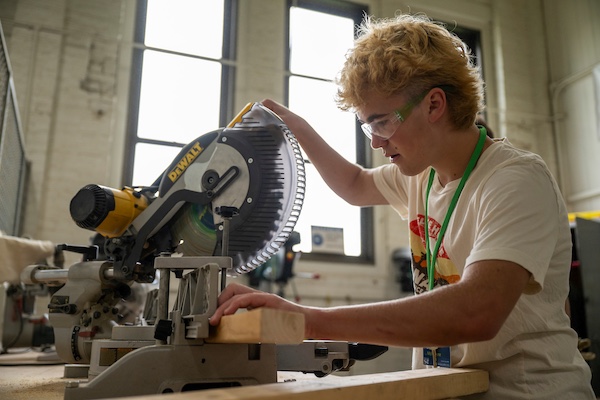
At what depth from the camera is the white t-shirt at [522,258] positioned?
921mm

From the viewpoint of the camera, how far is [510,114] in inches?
242

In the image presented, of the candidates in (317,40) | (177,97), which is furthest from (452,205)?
(317,40)

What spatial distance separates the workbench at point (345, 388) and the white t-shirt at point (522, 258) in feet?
0.22

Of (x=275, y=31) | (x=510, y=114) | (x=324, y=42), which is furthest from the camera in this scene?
(x=510, y=114)

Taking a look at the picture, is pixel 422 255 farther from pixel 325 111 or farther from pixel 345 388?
pixel 325 111

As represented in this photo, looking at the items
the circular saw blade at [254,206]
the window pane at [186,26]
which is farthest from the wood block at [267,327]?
the window pane at [186,26]

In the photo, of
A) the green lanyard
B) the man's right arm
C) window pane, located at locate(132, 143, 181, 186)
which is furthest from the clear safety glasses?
window pane, located at locate(132, 143, 181, 186)

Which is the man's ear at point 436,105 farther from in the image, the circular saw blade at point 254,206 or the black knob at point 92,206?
the black knob at point 92,206

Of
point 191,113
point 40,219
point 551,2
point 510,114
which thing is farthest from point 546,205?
point 551,2

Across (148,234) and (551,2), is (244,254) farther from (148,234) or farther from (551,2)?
(551,2)

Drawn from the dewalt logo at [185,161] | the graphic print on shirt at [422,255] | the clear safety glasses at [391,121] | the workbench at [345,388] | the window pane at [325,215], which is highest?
the window pane at [325,215]

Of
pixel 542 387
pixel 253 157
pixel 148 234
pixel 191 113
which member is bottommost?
pixel 542 387

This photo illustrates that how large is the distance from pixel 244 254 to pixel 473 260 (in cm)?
56

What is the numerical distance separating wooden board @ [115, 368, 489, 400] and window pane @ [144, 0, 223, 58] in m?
4.64
